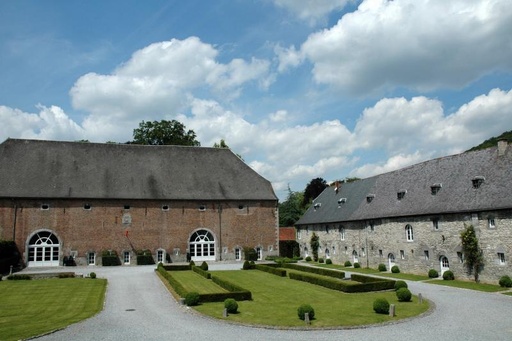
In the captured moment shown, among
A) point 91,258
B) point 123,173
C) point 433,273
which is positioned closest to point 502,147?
point 433,273

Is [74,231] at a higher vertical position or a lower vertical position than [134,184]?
lower

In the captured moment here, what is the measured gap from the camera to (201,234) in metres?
46.5

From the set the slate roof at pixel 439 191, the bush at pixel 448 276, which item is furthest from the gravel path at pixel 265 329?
the slate roof at pixel 439 191

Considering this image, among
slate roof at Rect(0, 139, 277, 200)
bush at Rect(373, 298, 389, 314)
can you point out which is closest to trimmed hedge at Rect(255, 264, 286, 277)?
slate roof at Rect(0, 139, 277, 200)

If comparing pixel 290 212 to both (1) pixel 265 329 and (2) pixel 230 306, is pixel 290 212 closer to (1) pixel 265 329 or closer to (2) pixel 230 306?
(2) pixel 230 306

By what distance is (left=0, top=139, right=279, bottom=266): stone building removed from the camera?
41875mm

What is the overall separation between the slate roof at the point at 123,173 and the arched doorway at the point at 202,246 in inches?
149

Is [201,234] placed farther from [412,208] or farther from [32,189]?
[412,208]

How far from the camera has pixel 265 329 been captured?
53.2 ft

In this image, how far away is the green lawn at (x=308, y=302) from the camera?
56.9 feet

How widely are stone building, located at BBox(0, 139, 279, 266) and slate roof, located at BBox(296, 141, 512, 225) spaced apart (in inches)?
371

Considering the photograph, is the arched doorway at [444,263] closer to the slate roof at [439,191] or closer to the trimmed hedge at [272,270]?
the slate roof at [439,191]

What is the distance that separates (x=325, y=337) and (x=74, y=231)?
3332 cm

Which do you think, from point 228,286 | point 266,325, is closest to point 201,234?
point 228,286
